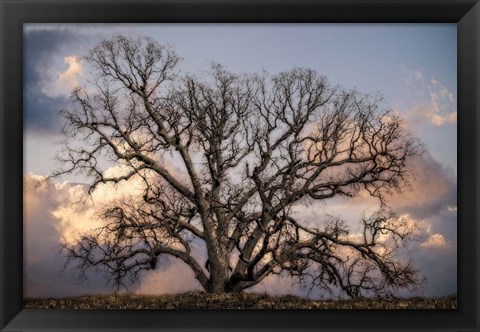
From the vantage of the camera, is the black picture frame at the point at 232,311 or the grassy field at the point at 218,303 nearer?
the black picture frame at the point at 232,311

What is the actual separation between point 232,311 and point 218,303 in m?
0.32

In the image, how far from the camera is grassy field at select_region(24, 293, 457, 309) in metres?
7.15

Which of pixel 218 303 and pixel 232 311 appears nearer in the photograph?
pixel 232 311

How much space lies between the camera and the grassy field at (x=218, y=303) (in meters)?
7.15

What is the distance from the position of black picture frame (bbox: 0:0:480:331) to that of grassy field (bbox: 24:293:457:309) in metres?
0.12

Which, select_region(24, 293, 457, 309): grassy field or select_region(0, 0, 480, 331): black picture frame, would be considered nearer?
select_region(0, 0, 480, 331): black picture frame

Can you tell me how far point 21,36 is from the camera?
23.1ft

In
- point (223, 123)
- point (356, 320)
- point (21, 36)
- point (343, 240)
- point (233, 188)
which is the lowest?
point (356, 320)

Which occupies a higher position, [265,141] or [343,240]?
[265,141]

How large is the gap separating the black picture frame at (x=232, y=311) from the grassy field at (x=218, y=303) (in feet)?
0.40

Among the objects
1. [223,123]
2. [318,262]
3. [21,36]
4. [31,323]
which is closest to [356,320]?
[318,262]

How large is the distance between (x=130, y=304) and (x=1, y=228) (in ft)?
4.06

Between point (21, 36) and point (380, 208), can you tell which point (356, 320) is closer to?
point (380, 208)

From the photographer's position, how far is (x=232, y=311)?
6996mm
